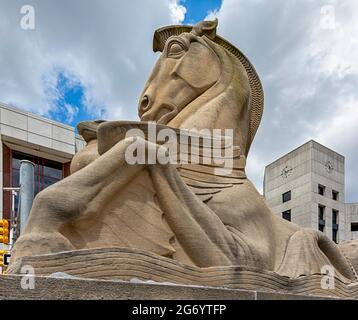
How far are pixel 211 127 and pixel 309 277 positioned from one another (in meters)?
1.80

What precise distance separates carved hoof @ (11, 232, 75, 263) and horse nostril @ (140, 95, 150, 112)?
95.4 inches

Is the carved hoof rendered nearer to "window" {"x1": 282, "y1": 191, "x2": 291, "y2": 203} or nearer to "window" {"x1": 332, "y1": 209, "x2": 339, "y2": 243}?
"window" {"x1": 282, "y1": 191, "x2": 291, "y2": 203}

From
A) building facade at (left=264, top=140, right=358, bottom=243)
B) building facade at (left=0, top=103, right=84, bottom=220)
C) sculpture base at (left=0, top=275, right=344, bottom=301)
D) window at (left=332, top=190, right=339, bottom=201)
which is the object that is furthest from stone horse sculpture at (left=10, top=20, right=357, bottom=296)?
window at (left=332, top=190, right=339, bottom=201)

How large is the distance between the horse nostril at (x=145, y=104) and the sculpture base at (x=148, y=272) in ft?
7.65

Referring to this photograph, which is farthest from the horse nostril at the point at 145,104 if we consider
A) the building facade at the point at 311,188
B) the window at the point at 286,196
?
the window at the point at 286,196

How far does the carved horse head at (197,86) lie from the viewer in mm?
6098

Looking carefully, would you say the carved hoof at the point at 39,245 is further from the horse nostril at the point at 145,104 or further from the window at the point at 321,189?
the window at the point at 321,189

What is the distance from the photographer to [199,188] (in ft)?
17.3

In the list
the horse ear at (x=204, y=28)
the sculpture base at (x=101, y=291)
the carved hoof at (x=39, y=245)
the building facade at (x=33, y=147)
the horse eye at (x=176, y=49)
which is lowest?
the sculpture base at (x=101, y=291)

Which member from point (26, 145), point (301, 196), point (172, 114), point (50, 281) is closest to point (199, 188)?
point (172, 114)

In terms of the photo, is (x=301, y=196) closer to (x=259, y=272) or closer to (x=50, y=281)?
(x=259, y=272)

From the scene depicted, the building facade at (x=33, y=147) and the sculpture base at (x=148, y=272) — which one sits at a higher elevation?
the building facade at (x=33, y=147)

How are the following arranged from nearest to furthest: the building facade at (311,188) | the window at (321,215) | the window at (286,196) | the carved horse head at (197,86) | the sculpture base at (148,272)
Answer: the sculpture base at (148,272) → the carved horse head at (197,86) → the building facade at (311,188) → the window at (321,215) → the window at (286,196)

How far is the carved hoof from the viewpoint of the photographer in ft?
13.7
